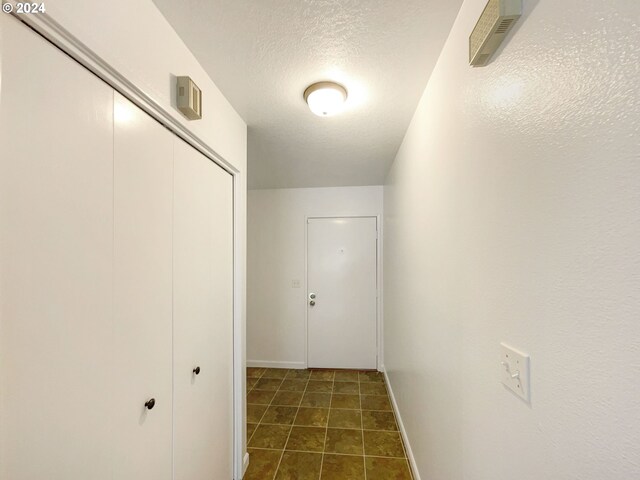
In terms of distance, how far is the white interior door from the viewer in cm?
346

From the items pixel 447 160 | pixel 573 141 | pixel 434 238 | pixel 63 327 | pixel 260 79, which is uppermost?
pixel 260 79

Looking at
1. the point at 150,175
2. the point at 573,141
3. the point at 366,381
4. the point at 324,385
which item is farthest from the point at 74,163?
the point at 366,381

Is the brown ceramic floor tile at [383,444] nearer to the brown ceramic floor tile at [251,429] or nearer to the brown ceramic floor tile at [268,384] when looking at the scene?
the brown ceramic floor tile at [251,429]

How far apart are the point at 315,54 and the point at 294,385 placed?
3094 mm

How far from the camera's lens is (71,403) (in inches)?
27.0

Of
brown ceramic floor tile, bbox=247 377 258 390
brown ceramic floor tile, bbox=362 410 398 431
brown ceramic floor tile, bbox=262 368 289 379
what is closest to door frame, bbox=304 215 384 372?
brown ceramic floor tile, bbox=262 368 289 379

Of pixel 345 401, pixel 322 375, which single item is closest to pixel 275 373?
pixel 322 375

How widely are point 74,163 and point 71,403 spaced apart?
0.61 m

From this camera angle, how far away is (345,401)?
8.80 ft

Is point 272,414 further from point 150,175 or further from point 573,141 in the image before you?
point 573,141

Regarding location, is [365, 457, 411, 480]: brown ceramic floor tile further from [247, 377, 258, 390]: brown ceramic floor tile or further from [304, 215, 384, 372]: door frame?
[247, 377, 258, 390]: brown ceramic floor tile

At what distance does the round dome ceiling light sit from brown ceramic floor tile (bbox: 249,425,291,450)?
2366 mm

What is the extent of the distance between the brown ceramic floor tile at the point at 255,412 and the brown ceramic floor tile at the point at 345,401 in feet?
2.19

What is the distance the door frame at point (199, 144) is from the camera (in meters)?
0.64
